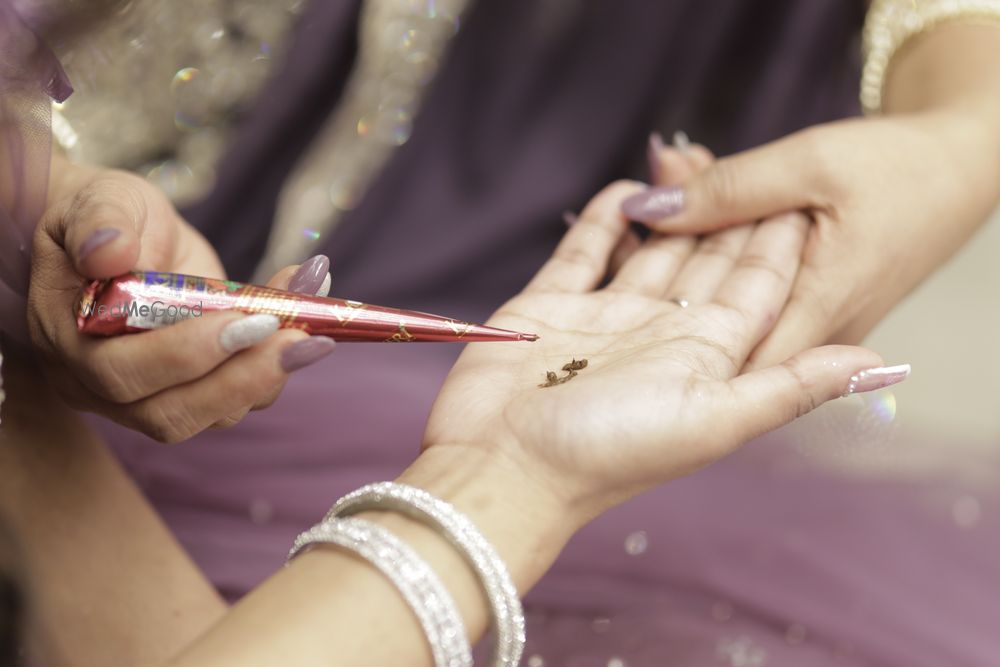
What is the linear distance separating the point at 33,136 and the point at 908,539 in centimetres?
72

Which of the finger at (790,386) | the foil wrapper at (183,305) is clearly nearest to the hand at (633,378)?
the finger at (790,386)

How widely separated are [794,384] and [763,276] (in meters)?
0.18

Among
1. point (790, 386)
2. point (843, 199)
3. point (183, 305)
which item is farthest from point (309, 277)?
point (843, 199)

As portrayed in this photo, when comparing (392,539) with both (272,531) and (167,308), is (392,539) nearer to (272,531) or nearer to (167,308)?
(167,308)

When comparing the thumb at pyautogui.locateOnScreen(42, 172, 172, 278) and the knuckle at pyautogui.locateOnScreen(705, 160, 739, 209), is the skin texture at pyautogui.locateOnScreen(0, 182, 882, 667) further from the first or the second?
the thumb at pyautogui.locateOnScreen(42, 172, 172, 278)

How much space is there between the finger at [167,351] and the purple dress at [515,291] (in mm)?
266

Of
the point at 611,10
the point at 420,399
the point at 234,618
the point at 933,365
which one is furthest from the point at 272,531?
the point at 933,365

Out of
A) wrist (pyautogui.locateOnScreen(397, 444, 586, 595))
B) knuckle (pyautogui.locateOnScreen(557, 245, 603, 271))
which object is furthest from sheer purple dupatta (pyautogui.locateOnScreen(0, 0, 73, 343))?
knuckle (pyautogui.locateOnScreen(557, 245, 603, 271))

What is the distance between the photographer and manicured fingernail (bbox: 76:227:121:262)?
1.38 feet

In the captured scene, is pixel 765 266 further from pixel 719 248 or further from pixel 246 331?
pixel 246 331

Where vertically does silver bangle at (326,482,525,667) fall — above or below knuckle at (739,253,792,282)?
below

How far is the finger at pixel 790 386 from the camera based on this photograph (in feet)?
1.49

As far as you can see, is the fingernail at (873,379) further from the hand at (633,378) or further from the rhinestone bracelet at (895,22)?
the rhinestone bracelet at (895,22)

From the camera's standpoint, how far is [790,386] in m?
0.45
